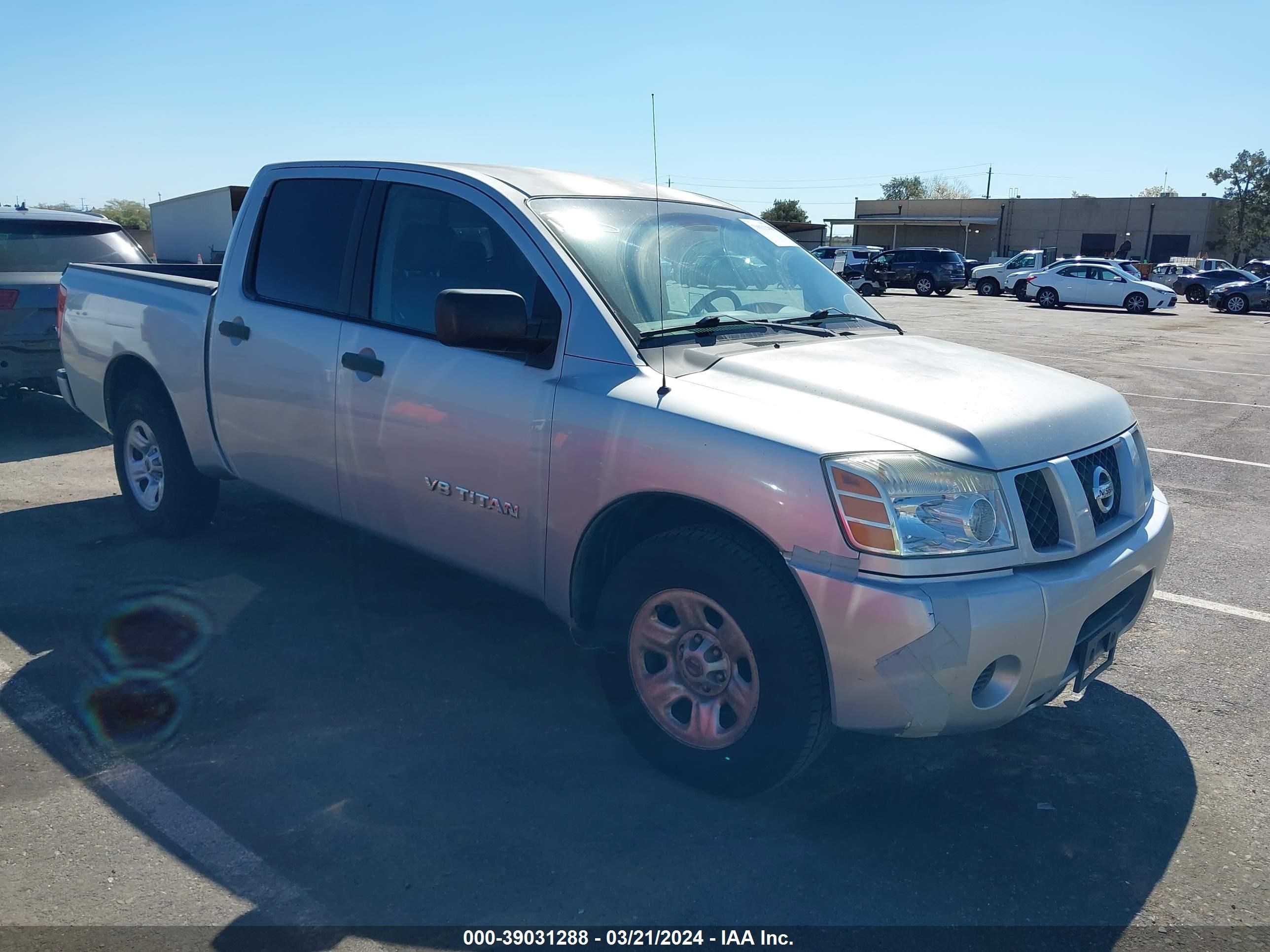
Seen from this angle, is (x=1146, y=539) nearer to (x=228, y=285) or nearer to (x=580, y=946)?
(x=580, y=946)

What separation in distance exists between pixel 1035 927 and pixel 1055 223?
76638 mm

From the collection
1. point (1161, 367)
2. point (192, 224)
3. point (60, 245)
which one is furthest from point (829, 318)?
point (192, 224)

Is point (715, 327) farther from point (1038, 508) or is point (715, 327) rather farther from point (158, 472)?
point (158, 472)

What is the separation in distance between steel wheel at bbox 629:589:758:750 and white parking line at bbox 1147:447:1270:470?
7055 mm

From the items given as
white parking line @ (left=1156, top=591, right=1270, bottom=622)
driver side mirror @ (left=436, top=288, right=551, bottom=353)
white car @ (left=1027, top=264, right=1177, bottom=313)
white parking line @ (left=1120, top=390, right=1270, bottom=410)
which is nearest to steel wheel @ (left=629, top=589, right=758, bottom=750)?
driver side mirror @ (left=436, top=288, right=551, bottom=353)

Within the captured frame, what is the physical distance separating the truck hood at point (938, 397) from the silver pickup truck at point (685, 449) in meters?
0.01

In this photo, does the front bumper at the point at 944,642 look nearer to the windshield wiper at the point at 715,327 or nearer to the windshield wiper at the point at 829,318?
the windshield wiper at the point at 715,327

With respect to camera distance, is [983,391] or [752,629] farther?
[983,391]

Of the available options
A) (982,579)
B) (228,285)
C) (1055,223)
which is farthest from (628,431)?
(1055,223)

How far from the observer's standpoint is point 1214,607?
5.08m

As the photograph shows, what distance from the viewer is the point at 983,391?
11.0 ft

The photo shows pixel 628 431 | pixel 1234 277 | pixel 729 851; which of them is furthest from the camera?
pixel 1234 277

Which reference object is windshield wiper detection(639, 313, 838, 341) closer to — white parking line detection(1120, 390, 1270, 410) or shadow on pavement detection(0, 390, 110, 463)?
shadow on pavement detection(0, 390, 110, 463)

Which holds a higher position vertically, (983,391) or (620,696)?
(983,391)
